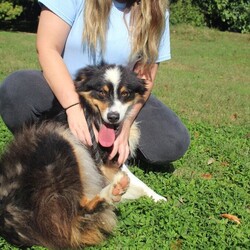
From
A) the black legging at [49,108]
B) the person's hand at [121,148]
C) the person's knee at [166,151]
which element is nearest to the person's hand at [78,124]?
the person's hand at [121,148]

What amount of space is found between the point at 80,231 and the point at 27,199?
391 mm

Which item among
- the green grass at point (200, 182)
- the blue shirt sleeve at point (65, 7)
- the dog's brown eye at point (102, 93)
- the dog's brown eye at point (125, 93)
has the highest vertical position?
the blue shirt sleeve at point (65, 7)

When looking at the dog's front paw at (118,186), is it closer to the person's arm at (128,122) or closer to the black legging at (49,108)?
the person's arm at (128,122)

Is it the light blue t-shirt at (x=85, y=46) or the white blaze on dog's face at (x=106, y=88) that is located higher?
the light blue t-shirt at (x=85, y=46)

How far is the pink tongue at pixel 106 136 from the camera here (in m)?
3.77

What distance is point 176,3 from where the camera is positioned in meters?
24.1

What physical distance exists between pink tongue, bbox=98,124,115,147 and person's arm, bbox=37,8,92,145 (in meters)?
0.14

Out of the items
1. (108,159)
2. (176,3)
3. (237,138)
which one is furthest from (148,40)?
(176,3)

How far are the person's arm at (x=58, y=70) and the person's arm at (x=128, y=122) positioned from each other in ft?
0.97

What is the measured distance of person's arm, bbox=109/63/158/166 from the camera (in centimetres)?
384

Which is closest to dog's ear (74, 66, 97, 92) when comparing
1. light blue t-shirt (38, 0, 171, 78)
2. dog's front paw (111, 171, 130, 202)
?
light blue t-shirt (38, 0, 171, 78)

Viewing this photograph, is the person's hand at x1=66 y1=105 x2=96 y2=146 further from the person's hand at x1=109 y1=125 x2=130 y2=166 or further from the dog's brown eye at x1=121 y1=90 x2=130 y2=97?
the dog's brown eye at x1=121 y1=90 x2=130 y2=97

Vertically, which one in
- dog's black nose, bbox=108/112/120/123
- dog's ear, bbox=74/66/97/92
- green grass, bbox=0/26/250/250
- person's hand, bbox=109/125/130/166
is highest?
dog's ear, bbox=74/66/97/92

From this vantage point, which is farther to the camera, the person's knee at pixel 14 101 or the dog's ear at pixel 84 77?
the person's knee at pixel 14 101
